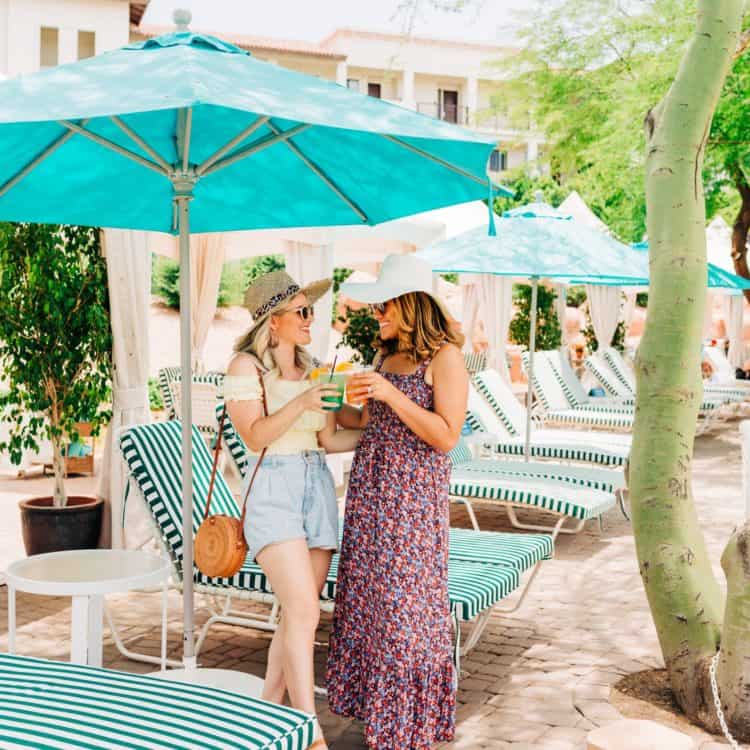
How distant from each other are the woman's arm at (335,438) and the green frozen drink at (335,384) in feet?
1.14

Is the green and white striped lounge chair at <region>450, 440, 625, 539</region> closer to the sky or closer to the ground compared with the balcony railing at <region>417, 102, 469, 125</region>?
closer to the ground

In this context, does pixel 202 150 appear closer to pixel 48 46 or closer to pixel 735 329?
pixel 735 329

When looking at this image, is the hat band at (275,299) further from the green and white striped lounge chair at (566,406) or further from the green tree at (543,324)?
the green tree at (543,324)

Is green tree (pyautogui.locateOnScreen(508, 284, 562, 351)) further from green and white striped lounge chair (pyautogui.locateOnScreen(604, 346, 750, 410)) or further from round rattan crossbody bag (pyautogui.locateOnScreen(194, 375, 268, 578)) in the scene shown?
round rattan crossbody bag (pyautogui.locateOnScreen(194, 375, 268, 578))

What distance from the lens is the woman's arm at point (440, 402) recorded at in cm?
344

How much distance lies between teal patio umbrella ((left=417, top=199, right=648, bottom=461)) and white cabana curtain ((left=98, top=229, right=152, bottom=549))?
2.05 m

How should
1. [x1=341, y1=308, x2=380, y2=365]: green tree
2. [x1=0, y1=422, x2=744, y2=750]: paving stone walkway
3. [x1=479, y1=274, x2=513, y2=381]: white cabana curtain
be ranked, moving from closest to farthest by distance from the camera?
[x1=0, y1=422, x2=744, y2=750]: paving stone walkway → [x1=341, y1=308, x2=380, y2=365]: green tree → [x1=479, y1=274, x2=513, y2=381]: white cabana curtain

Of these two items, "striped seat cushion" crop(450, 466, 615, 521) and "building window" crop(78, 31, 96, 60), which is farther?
"building window" crop(78, 31, 96, 60)

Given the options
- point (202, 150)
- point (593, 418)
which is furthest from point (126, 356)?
point (593, 418)

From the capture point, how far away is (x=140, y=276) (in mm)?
6750

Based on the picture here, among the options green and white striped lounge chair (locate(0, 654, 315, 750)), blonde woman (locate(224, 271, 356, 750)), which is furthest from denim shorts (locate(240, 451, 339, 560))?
green and white striped lounge chair (locate(0, 654, 315, 750))

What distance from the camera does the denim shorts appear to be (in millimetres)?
3553

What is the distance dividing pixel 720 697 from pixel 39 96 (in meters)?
3.32

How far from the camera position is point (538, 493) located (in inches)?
274
